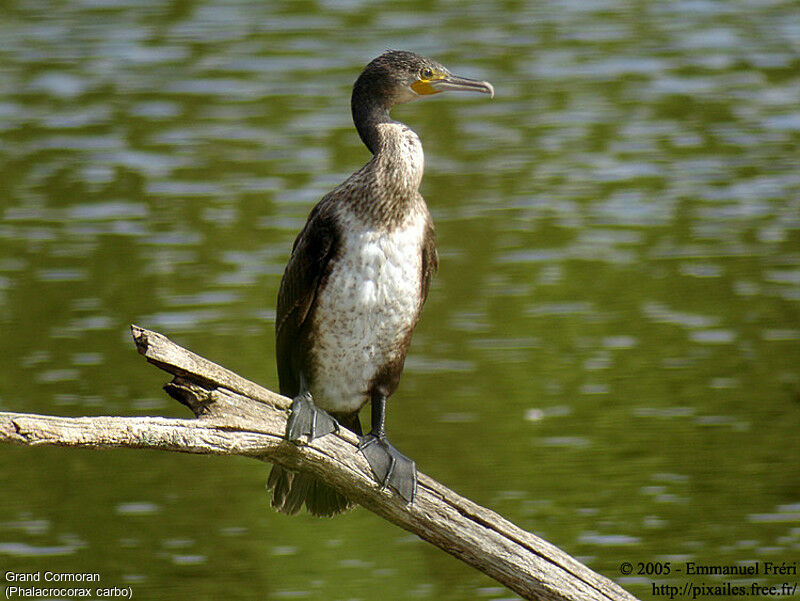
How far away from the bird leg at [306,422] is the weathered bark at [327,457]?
0.09 ft

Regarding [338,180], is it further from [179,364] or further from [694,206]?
[179,364]

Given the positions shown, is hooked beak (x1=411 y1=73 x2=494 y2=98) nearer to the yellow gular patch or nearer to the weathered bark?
the yellow gular patch

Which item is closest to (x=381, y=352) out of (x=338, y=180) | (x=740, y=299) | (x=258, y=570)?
(x=258, y=570)

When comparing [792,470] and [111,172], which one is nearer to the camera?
[792,470]

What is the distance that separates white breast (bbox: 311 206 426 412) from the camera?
5402mm

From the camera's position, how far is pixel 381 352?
552 cm

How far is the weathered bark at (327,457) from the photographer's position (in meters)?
4.51

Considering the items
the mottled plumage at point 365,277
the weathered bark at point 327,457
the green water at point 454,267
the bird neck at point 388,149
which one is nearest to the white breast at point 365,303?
the mottled plumage at point 365,277

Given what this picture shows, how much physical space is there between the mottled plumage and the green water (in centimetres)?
204

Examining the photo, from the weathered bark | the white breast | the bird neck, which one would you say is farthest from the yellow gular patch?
the weathered bark

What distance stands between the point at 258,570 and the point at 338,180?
524 cm

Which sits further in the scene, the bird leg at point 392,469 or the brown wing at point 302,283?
the brown wing at point 302,283

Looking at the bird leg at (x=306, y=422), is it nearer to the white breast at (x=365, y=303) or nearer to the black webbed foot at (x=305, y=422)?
the black webbed foot at (x=305, y=422)

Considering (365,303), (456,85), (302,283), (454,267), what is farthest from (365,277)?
(454,267)
